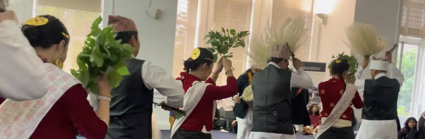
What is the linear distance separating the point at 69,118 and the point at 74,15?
6.56m

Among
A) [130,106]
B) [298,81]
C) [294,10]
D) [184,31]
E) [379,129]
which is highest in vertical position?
[294,10]

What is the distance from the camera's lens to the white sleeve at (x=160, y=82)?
2.40 meters

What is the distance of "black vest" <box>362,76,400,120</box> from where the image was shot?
16.1 ft

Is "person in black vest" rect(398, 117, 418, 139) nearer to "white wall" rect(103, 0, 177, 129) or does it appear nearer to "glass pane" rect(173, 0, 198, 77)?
"white wall" rect(103, 0, 177, 129)

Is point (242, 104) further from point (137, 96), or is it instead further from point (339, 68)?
point (137, 96)

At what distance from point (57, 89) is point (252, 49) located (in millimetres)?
3319

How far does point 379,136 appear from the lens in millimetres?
5008

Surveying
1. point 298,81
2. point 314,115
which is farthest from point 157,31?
point 298,81

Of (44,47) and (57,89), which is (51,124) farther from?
(44,47)

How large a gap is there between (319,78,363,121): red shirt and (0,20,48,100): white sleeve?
12.1ft

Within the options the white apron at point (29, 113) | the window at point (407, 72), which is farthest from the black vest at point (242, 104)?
the window at point (407, 72)

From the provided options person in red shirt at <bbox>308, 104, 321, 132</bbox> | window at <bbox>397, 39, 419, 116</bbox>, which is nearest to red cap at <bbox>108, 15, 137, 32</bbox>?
person in red shirt at <bbox>308, 104, 321, 132</bbox>

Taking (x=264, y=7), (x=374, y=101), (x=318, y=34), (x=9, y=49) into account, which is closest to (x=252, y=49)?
(x=374, y=101)

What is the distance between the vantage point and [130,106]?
2.45 metres
